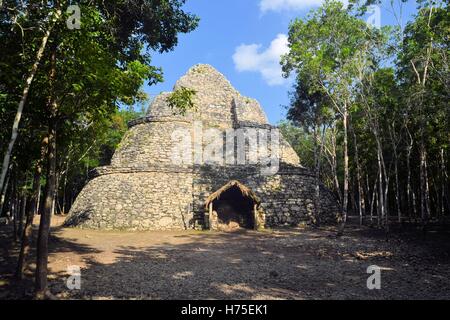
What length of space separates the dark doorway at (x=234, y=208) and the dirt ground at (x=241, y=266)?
3.65 metres

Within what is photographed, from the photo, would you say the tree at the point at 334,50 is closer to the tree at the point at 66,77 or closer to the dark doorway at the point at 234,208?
the dark doorway at the point at 234,208

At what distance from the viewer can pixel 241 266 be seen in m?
11.8

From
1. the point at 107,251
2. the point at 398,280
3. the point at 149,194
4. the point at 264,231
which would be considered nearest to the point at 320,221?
the point at 264,231

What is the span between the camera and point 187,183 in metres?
24.5

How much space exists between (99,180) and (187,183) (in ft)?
21.5

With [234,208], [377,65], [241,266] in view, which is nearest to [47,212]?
[241,266]

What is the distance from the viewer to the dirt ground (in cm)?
862

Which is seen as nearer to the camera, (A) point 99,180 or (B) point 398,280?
(B) point 398,280

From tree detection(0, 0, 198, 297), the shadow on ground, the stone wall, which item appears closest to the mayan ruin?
the stone wall

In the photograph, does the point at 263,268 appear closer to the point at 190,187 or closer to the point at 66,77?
the point at 66,77

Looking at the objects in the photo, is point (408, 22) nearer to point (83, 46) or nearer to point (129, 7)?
point (129, 7)

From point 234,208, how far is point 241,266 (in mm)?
11196

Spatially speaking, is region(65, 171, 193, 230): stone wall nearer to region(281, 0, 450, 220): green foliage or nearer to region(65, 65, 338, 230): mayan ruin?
region(65, 65, 338, 230): mayan ruin

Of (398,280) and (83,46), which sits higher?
(83,46)
